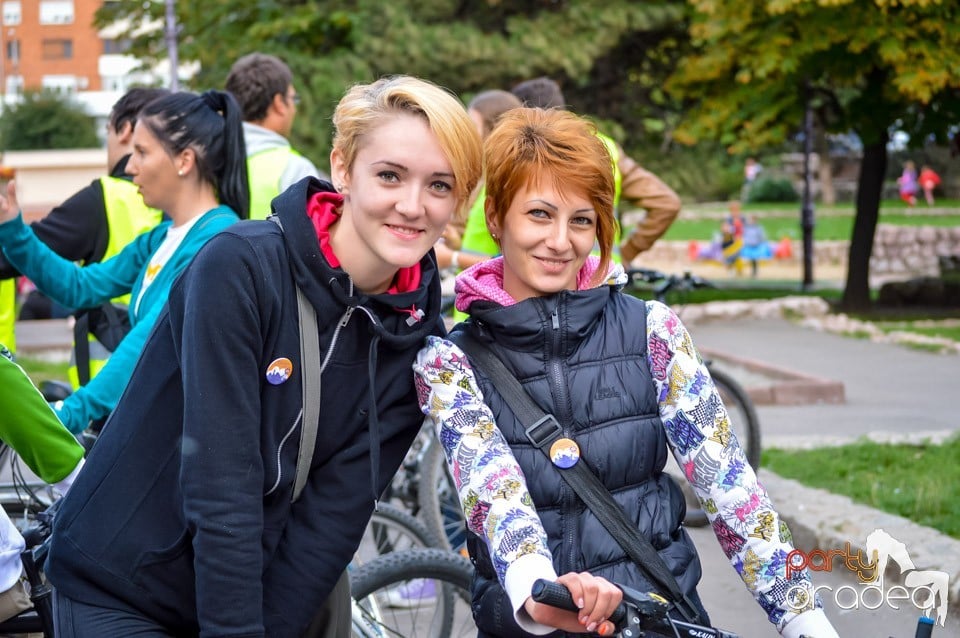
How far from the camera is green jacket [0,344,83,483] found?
2861mm

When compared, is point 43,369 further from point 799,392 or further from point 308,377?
point 308,377

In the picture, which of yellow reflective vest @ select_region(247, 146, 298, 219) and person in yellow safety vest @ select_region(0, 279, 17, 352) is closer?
→ yellow reflective vest @ select_region(247, 146, 298, 219)

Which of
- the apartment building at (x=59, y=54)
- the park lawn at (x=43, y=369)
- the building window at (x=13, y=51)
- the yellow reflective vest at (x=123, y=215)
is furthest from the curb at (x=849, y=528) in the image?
the building window at (x=13, y=51)

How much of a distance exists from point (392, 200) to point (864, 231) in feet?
62.2

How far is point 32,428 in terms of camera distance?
294 centimetres

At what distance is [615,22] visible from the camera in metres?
20.3

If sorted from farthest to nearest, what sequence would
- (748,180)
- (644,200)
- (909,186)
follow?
(748,180) → (909,186) → (644,200)

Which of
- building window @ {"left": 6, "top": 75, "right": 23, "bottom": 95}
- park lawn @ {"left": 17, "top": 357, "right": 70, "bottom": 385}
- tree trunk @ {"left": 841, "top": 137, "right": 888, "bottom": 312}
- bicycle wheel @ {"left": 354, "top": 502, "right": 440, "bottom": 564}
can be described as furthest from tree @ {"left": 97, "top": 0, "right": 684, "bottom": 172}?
building window @ {"left": 6, "top": 75, "right": 23, "bottom": 95}

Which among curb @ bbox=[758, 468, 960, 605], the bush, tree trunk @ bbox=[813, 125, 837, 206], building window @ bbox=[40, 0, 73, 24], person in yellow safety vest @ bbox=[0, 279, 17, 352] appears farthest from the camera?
building window @ bbox=[40, 0, 73, 24]

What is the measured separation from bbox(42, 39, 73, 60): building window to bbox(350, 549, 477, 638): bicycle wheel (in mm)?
72952

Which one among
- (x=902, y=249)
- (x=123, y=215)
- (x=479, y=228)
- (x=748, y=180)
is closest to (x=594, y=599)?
(x=479, y=228)

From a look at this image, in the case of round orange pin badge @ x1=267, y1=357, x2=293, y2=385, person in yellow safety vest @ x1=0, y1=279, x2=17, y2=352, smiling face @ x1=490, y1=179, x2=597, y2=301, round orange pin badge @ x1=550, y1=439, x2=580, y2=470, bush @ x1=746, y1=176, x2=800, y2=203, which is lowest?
bush @ x1=746, y1=176, x2=800, y2=203

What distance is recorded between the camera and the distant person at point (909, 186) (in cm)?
4947

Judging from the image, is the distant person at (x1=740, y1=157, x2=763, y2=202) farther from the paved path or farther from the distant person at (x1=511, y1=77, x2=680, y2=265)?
the distant person at (x1=511, y1=77, x2=680, y2=265)
